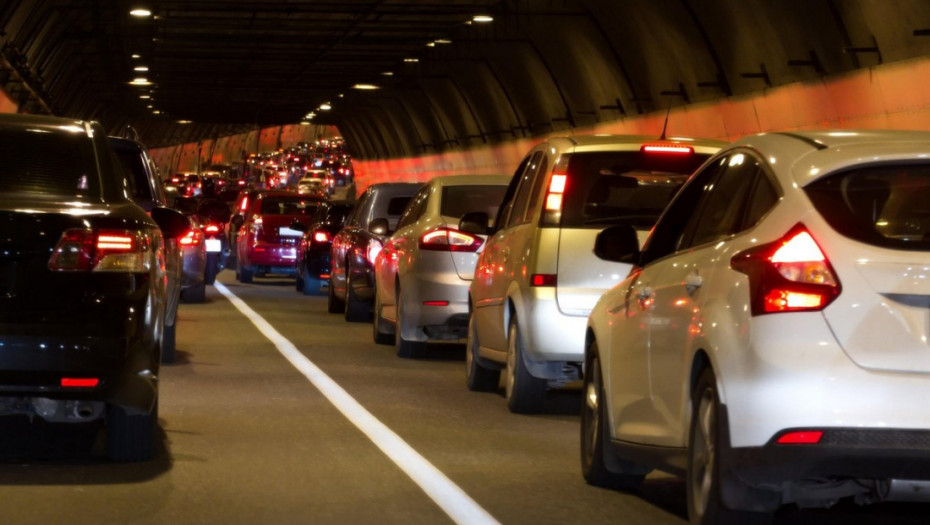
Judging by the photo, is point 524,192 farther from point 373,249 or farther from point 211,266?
point 211,266

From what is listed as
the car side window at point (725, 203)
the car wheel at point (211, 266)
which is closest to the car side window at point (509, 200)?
the car side window at point (725, 203)

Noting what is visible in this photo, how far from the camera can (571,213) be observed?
39.1ft

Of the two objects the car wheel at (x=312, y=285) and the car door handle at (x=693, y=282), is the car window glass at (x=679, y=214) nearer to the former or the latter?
the car door handle at (x=693, y=282)

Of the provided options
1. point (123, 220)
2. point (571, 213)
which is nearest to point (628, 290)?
point (123, 220)

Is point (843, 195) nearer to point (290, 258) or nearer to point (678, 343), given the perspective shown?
point (678, 343)

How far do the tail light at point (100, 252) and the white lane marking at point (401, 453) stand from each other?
5.77ft

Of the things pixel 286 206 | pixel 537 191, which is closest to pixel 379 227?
pixel 537 191

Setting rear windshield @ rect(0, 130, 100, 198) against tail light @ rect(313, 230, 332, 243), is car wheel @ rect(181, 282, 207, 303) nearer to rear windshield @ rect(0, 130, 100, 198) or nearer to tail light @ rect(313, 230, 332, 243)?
tail light @ rect(313, 230, 332, 243)

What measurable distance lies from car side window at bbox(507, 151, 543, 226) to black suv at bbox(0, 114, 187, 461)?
3.83 metres

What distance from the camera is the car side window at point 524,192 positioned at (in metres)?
12.7

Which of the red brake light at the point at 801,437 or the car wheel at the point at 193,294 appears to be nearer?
the red brake light at the point at 801,437

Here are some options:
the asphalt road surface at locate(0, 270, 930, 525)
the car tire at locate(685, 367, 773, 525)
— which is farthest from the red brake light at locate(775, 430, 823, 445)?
the asphalt road surface at locate(0, 270, 930, 525)

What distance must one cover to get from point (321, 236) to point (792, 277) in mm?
22601

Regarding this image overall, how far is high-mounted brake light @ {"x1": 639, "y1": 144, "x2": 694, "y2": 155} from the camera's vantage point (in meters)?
12.1
